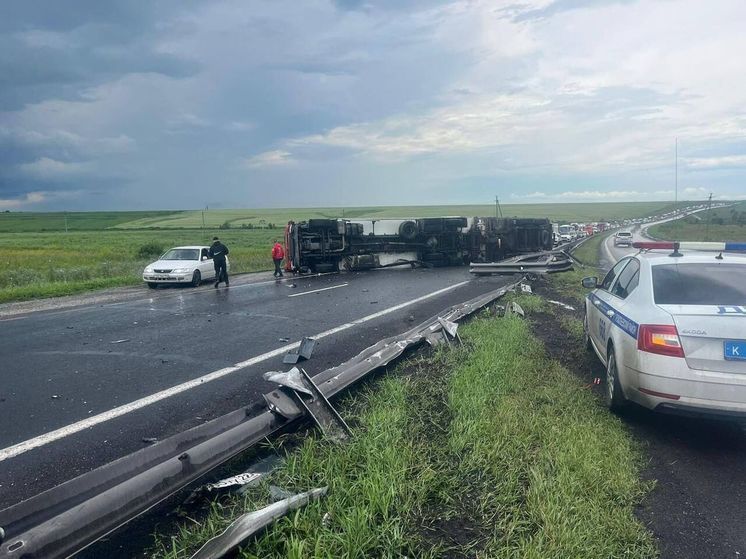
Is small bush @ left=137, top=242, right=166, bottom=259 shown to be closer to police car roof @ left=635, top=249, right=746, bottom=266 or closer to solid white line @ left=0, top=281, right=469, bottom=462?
solid white line @ left=0, top=281, right=469, bottom=462

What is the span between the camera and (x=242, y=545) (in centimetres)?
297

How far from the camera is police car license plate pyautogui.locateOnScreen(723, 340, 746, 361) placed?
186 inches

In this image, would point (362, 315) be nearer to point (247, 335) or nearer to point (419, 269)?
point (247, 335)

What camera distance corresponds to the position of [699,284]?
5.45 m

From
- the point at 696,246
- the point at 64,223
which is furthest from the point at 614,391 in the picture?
the point at 64,223

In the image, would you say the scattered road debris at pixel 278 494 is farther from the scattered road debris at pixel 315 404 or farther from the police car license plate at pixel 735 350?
the police car license plate at pixel 735 350

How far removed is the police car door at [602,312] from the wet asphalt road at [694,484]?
1.00 m

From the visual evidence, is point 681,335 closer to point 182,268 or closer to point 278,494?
point 278,494

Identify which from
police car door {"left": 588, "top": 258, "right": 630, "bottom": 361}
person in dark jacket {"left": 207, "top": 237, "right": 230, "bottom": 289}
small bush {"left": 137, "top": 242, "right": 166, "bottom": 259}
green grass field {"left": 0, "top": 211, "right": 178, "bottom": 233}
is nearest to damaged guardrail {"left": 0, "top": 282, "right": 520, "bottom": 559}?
police car door {"left": 588, "top": 258, "right": 630, "bottom": 361}

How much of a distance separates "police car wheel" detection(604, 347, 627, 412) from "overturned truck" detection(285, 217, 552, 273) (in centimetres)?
1798

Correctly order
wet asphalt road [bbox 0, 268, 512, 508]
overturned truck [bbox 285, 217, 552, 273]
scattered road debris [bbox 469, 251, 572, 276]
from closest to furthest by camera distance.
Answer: wet asphalt road [bbox 0, 268, 512, 508], scattered road debris [bbox 469, 251, 572, 276], overturned truck [bbox 285, 217, 552, 273]

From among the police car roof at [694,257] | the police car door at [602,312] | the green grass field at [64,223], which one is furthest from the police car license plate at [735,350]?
the green grass field at [64,223]

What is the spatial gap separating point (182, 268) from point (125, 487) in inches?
654

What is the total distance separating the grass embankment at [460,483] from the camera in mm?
3168
